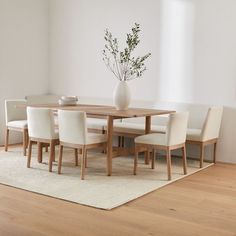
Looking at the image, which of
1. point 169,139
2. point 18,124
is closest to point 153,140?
point 169,139

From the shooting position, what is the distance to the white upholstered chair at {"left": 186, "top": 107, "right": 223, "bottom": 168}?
16.9ft

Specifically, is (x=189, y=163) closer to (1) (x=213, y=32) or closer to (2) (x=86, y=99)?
(1) (x=213, y=32)

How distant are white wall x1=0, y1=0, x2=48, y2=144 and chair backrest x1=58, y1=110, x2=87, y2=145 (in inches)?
93.9

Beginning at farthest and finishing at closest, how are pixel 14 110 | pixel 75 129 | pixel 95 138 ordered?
pixel 14 110, pixel 95 138, pixel 75 129

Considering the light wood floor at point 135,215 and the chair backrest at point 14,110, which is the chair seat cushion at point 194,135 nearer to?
the light wood floor at point 135,215

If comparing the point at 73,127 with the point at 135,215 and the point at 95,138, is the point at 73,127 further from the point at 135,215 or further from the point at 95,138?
the point at 135,215

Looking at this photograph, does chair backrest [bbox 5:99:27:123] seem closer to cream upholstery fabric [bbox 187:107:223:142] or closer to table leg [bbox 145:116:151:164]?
table leg [bbox 145:116:151:164]

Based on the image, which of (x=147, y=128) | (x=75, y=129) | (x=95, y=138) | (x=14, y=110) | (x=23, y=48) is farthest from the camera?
(x=23, y=48)

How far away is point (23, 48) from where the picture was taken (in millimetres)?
7008

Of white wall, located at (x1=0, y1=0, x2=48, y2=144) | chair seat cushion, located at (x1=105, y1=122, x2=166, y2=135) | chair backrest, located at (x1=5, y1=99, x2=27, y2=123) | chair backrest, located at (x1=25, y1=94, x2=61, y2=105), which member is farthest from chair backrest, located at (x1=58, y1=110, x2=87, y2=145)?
white wall, located at (x1=0, y1=0, x2=48, y2=144)

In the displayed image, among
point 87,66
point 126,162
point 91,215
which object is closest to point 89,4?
point 87,66

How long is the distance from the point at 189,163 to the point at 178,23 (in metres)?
1.97

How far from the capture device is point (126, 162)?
5.50m

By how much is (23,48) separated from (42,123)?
2.55 metres
